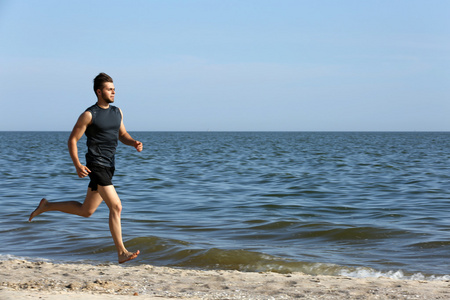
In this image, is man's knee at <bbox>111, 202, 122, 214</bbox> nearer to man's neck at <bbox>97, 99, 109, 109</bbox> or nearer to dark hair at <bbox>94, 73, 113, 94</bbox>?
man's neck at <bbox>97, 99, 109, 109</bbox>

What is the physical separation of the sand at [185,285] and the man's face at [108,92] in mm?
1906

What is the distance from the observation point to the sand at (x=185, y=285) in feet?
18.0

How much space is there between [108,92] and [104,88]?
0.06m

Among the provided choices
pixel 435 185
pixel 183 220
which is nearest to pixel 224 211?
pixel 183 220

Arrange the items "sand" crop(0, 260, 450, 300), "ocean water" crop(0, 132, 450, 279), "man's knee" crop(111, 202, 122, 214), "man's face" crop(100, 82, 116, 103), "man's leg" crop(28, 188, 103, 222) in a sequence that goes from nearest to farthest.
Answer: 1. "sand" crop(0, 260, 450, 300)
2. "man's face" crop(100, 82, 116, 103)
3. "man's knee" crop(111, 202, 122, 214)
4. "man's leg" crop(28, 188, 103, 222)
5. "ocean water" crop(0, 132, 450, 279)

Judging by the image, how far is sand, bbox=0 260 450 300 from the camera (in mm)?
5496

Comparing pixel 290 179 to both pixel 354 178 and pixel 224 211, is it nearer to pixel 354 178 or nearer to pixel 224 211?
pixel 354 178

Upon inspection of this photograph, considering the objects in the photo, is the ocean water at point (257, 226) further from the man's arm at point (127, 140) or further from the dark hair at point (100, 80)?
the dark hair at point (100, 80)

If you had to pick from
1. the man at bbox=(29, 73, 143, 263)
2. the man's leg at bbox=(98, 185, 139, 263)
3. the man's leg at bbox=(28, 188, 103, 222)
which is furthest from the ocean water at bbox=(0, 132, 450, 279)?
the man at bbox=(29, 73, 143, 263)

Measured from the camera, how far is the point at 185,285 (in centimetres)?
604

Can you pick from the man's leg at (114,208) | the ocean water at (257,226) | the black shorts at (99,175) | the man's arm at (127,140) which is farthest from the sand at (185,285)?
the man's arm at (127,140)

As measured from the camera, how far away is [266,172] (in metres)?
24.0

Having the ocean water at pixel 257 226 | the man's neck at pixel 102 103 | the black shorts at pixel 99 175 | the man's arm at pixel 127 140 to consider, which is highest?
the man's neck at pixel 102 103

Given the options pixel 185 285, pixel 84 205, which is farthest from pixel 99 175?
pixel 185 285
